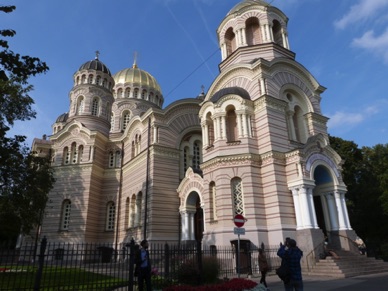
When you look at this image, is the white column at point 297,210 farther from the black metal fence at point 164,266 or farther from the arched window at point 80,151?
the arched window at point 80,151

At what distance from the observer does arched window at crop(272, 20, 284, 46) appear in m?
24.2

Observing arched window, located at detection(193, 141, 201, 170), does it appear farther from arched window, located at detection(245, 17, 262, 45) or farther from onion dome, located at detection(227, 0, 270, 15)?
onion dome, located at detection(227, 0, 270, 15)

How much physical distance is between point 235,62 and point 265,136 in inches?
293

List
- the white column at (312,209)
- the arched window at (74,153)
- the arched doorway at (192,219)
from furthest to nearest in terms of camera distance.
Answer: the arched window at (74,153) < the arched doorway at (192,219) < the white column at (312,209)

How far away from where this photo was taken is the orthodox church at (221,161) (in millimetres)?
16922

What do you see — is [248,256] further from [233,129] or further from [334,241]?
[233,129]

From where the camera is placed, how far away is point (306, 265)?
1478 cm

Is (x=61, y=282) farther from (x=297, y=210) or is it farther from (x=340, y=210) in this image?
(x=340, y=210)

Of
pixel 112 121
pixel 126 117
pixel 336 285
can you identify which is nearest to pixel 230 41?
pixel 126 117

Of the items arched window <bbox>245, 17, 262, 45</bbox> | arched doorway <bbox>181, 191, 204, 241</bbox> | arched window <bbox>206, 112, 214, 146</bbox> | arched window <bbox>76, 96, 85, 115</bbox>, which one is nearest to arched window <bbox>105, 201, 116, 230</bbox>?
arched doorway <bbox>181, 191, 204, 241</bbox>

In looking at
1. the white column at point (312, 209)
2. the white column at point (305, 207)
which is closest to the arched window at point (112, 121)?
the white column at point (305, 207)

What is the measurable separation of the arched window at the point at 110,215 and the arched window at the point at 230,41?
645 inches

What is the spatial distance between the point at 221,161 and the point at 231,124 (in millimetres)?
3168

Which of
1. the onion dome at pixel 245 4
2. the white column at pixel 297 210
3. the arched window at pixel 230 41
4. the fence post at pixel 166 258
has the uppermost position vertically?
the onion dome at pixel 245 4
